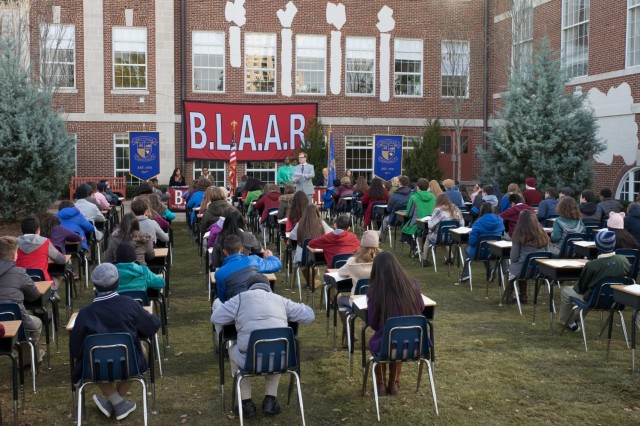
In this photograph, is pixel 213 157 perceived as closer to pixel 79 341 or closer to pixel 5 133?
pixel 5 133

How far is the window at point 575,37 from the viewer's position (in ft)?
73.4

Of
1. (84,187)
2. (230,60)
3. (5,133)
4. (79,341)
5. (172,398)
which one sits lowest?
(172,398)

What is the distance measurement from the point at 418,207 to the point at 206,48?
46.6 ft

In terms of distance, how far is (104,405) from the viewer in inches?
252

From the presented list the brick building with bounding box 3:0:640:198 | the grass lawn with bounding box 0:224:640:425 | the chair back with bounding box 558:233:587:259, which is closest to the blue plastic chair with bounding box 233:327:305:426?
the grass lawn with bounding box 0:224:640:425

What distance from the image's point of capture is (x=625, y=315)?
33.9 ft

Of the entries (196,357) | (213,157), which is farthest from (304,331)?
(213,157)

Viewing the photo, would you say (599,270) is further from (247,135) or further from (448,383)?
(247,135)

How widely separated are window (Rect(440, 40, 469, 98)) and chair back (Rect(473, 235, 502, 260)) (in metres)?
16.7

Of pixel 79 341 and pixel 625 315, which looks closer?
pixel 79 341

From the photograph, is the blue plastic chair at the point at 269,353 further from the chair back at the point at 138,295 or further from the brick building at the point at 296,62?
the brick building at the point at 296,62

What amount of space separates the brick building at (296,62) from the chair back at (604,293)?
15.5m

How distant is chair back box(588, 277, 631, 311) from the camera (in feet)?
27.1

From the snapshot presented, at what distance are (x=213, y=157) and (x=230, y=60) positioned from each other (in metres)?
3.44
